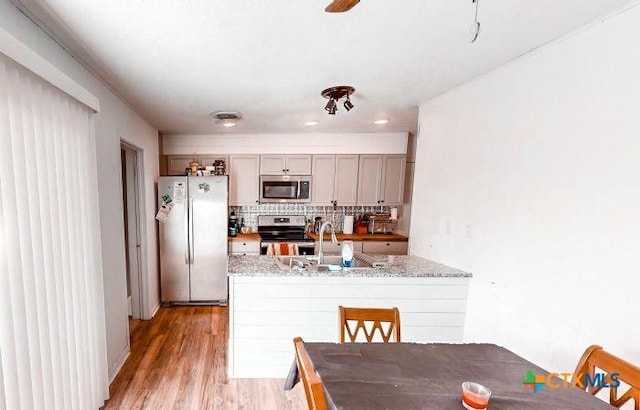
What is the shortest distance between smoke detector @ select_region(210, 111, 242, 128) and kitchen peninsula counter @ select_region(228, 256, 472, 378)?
5.30 feet

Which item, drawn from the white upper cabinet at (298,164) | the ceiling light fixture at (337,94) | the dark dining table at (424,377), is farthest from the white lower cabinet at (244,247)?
the dark dining table at (424,377)

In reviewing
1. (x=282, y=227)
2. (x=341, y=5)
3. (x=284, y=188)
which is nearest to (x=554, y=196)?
(x=341, y=5)

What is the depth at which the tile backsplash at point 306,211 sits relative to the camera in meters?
4.24

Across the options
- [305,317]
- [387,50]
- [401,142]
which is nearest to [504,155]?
[387,50]

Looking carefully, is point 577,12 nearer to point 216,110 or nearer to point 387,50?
point 387,50

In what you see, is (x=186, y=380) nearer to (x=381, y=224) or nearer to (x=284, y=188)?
(x=284, y=188)

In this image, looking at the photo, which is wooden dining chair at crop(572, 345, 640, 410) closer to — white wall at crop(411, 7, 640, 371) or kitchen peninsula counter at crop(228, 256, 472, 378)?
white wall at crop(411, 7, 640, 371)

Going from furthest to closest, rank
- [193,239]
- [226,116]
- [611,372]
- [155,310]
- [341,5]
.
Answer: [193,239] < [155,310] < [226,116] < [611,372] < [341,5]

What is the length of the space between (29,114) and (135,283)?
2373 millimetres

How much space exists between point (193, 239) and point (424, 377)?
3.11 meters

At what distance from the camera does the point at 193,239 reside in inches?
133

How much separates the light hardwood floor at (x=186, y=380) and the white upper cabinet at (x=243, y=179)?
1.81m

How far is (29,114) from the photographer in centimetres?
118

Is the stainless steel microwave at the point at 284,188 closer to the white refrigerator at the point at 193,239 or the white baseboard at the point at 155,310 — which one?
the white refrigerator at the point at 193,239
